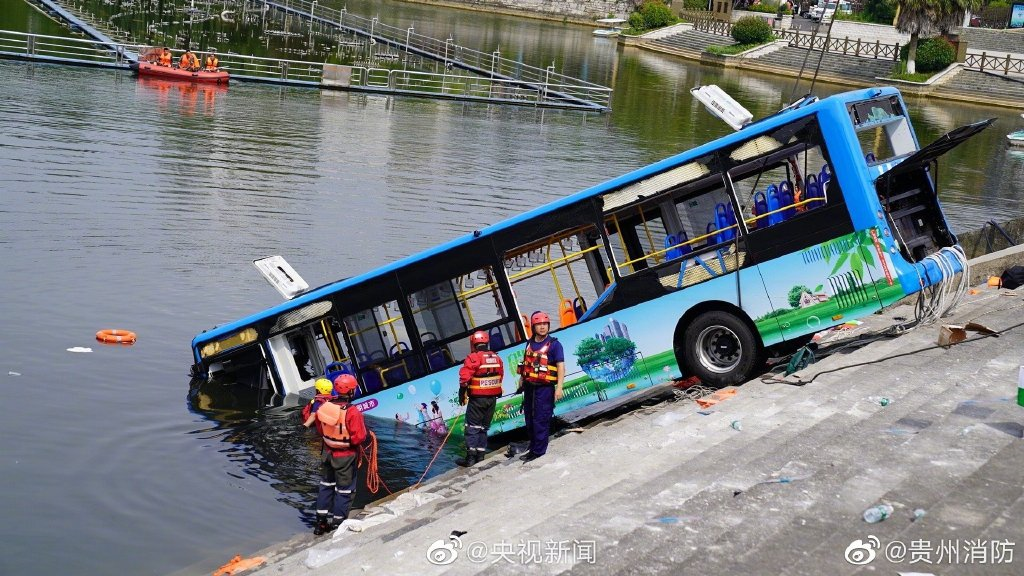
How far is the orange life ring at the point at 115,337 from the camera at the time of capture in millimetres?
20078

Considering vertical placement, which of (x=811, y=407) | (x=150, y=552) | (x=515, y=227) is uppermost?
(x=515, y=227)

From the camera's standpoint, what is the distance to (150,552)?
13.3m

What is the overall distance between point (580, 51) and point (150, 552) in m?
74.5

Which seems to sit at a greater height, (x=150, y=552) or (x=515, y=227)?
(x=515, y=227)

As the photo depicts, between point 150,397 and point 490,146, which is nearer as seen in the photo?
point 150,397

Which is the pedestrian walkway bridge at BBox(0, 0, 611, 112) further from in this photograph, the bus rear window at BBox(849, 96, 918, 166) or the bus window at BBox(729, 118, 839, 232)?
the bus window at BBox(729, 118, 839, 232)

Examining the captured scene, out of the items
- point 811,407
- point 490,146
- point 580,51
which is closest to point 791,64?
point 580,51

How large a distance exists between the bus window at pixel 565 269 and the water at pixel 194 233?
103 inches

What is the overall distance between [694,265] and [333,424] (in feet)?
16.5

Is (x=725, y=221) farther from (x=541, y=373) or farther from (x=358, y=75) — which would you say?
(x=358, y=75)

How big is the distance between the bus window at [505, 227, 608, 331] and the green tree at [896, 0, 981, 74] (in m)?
59.1

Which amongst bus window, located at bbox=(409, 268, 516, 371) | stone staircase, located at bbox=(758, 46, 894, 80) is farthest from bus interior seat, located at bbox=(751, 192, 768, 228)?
stone staircase, located at bbox=(758, 46, 894, 80)

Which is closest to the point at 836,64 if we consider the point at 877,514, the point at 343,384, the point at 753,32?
the point at 753,32

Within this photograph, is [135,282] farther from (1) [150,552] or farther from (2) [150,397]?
(1) [150,552]
